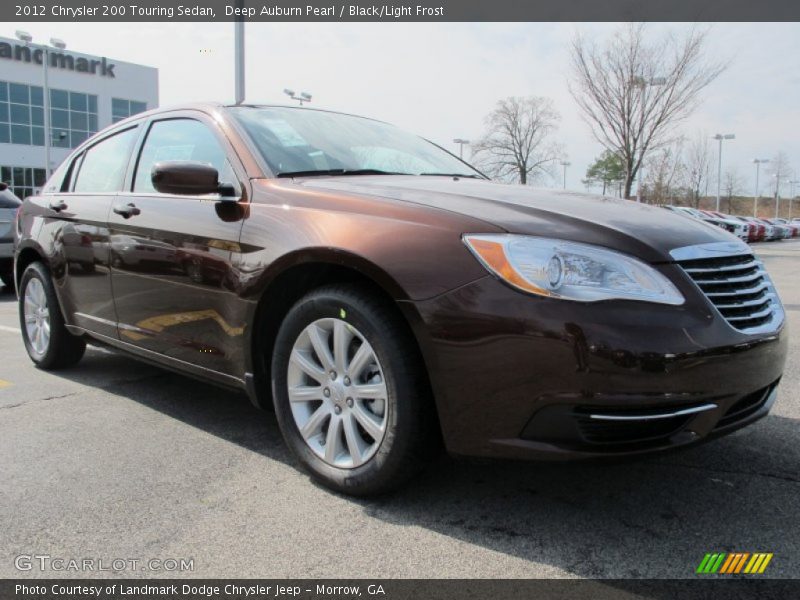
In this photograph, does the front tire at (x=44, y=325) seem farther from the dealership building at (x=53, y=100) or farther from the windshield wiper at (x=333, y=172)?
the dealership building at (x=53, y=100)

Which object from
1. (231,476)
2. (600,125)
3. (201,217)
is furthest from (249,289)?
(600,125)

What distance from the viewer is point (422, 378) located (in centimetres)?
246

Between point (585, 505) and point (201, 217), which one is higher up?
point (201, 217)

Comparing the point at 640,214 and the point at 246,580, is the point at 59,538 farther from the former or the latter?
the point at 640,214

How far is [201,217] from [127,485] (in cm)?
118

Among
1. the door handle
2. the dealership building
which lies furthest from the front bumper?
the dealership building

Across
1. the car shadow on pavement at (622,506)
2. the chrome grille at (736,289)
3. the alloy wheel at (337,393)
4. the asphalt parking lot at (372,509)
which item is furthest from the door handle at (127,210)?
the chrome grille at (736,289)

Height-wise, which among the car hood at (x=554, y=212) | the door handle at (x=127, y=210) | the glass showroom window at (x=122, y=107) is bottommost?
the door handle at (x=127, y=210)

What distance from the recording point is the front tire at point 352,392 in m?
2.46

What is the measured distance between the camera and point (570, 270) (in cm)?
223

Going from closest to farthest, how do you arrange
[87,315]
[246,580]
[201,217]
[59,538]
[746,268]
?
[246,580]
[59,538]
[746,268]
[201,217]
[87,315]

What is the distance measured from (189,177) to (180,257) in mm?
402

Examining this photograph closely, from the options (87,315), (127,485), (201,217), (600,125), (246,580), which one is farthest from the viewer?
(600,125)

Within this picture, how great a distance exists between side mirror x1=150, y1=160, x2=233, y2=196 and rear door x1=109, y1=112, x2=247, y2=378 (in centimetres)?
8
